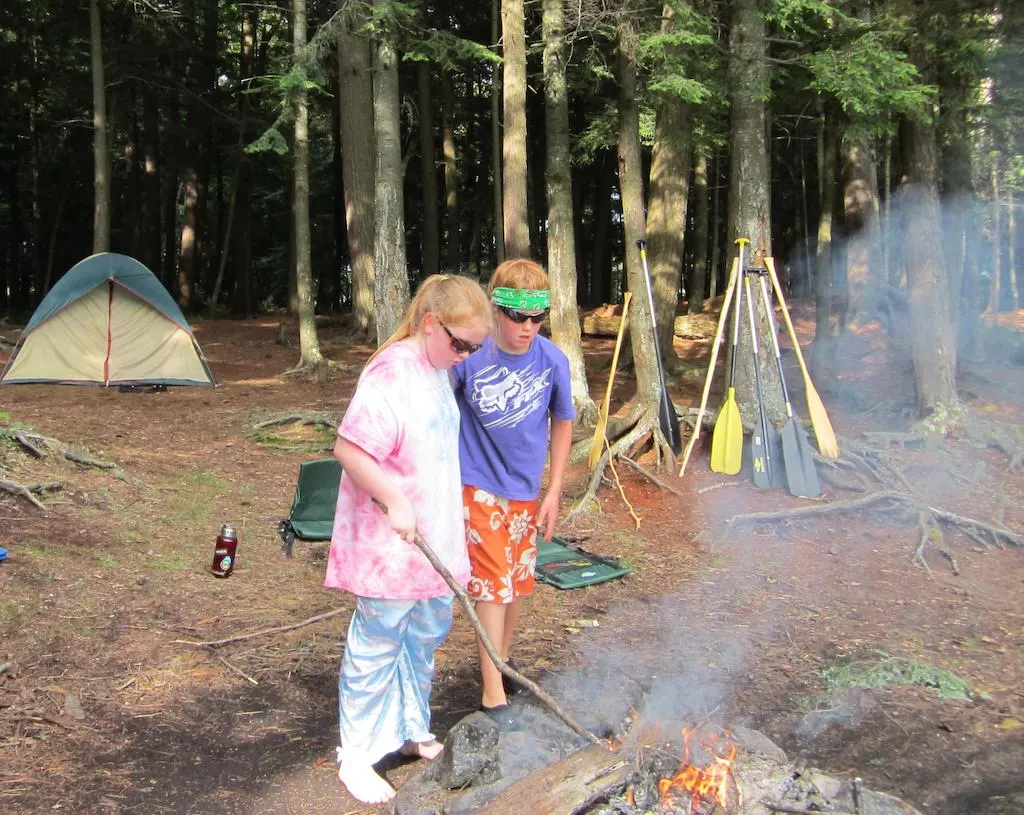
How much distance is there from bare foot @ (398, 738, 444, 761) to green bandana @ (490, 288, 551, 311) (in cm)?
169

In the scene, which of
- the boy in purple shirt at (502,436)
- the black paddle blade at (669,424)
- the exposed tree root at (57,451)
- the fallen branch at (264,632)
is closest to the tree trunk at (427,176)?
the black paddle blade at (669,424)

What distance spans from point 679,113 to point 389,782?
356 inches

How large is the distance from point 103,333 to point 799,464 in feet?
31.8

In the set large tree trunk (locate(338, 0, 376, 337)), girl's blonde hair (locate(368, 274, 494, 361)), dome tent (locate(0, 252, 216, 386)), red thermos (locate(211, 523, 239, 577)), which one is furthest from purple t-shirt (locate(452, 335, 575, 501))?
large tree trunk (locate(338, 0, 376, 337))

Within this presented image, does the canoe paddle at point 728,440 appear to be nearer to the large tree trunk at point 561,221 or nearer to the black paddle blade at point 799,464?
the black paddle blade at point 799,464

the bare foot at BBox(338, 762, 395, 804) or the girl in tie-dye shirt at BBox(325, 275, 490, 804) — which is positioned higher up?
the girl in tie-dye shirt at BBox(325, 275, 490, 804)

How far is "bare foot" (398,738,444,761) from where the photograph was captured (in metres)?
3.36

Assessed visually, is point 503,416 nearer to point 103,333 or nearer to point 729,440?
point 729,440

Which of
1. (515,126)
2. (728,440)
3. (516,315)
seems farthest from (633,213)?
(516,315)

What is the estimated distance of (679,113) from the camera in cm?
1046

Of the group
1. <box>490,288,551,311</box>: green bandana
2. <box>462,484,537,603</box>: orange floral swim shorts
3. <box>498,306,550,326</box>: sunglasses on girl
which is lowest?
<box>462,484,537,603</box>: orange floral swim shorts

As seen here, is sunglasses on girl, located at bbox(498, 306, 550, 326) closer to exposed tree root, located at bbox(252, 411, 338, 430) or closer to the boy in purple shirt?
Result: the boy in purple shirt

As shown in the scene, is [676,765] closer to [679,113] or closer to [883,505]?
[883,505]

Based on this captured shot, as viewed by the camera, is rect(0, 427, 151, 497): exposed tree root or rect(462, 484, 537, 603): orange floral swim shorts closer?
rect(462, 484, 537, 603): orange floral swim shorts
